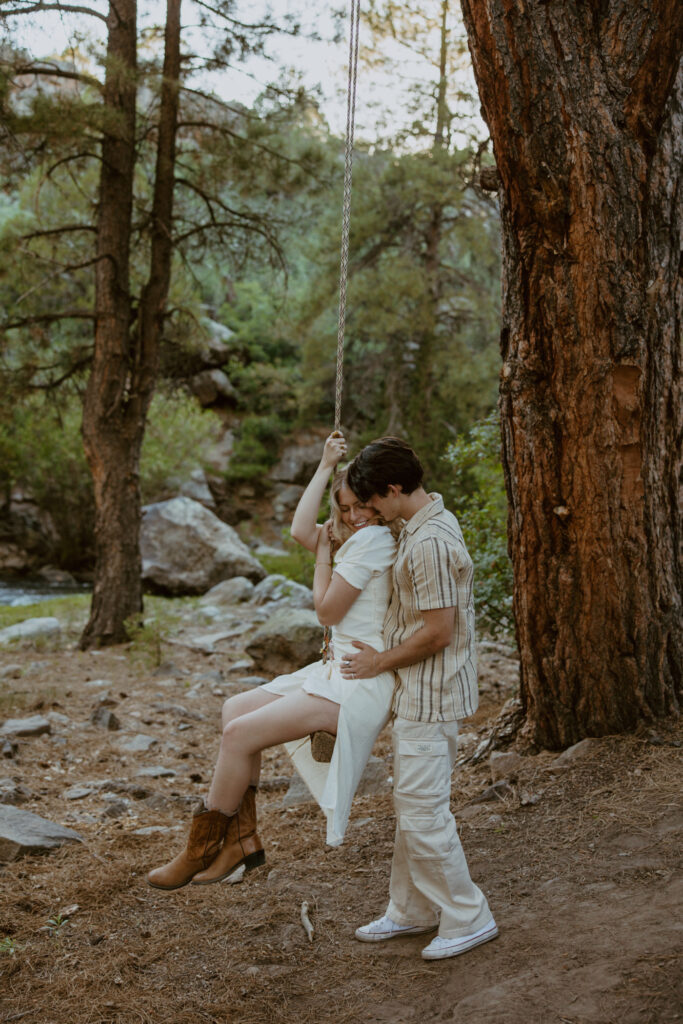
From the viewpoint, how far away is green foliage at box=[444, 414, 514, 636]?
610 cm

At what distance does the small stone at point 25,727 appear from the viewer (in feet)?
20.7

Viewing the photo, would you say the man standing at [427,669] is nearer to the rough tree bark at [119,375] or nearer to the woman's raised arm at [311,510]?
the woman's raised arm at [311,510]

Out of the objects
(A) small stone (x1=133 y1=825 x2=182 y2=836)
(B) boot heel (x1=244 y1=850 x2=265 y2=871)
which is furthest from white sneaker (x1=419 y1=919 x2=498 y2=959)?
(A) small stone (x1=133 y1=825 x2=182 y2=836)

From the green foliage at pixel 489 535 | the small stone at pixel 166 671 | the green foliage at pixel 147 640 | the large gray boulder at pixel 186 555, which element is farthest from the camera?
the large gray boulder at pixel 186 555

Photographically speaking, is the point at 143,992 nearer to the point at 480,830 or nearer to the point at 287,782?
the point at 480,830

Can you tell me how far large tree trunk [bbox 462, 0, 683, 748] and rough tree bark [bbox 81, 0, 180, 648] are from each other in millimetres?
6386

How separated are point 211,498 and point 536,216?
21.6 m

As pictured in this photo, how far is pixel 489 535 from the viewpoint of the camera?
21.4ft

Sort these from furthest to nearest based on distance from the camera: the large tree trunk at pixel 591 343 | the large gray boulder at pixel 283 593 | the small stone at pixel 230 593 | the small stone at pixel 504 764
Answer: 1. the small stone at pixel 230 593
2. the large gray boulder at pixel 283 593
3. the small stone at pixel 504 764
4. the large tree trunk at pixel 591 343

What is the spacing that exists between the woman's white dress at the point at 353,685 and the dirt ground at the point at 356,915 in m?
0.63

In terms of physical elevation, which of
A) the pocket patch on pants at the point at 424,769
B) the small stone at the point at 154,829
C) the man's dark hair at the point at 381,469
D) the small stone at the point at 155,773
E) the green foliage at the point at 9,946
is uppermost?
the man's dark hair at the point at 381,469

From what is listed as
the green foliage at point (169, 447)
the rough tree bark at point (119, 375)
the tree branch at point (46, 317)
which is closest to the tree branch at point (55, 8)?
the rough tree bark at point (119, 375)

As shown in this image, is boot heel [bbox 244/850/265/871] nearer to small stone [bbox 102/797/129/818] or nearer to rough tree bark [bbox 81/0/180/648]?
small stone [bbox 102/797/129/818]

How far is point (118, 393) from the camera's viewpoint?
32.1ft
